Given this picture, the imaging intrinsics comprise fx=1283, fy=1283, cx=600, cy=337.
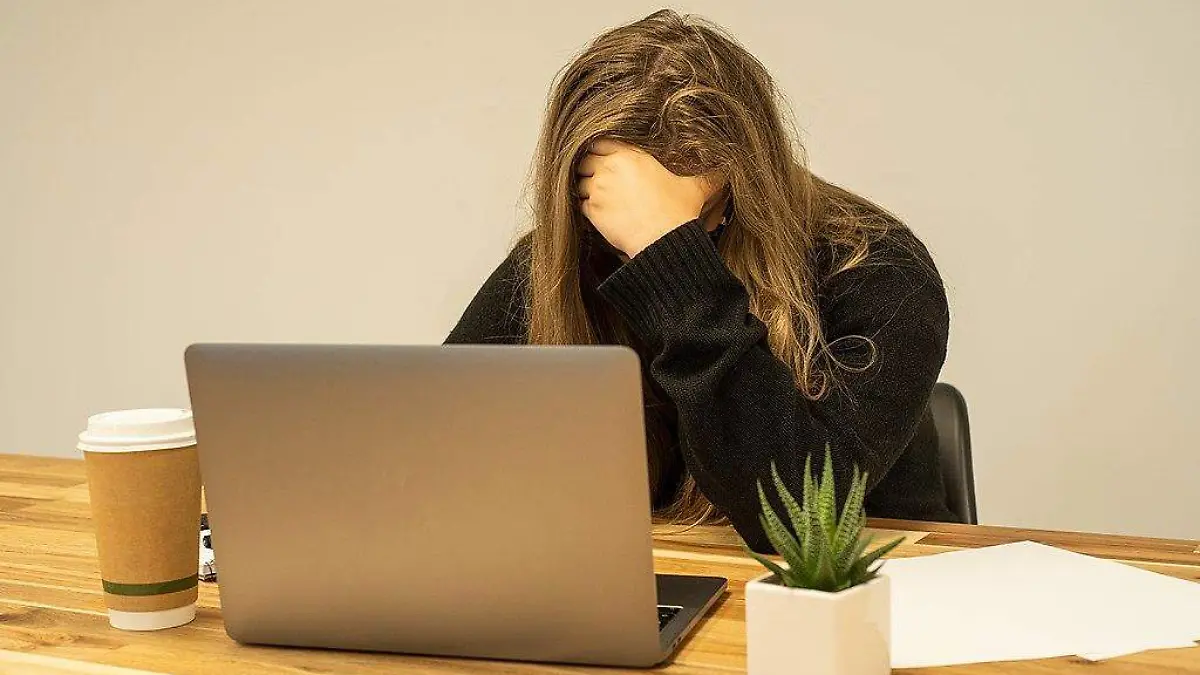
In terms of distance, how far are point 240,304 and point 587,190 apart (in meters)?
1.91

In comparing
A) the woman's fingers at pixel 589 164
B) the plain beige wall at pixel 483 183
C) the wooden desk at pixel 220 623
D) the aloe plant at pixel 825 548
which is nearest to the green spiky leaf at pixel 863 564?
the aloe plant at pixel 825 548

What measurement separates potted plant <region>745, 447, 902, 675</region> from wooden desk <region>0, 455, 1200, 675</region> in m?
0.07

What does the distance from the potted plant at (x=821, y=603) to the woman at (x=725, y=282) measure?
1.26ft

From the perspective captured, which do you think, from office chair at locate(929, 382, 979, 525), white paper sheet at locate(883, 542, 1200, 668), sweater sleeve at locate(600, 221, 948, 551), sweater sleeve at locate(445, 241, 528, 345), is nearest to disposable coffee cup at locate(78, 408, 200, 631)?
sweater sleeve at locate(600, 221, 948, 551)

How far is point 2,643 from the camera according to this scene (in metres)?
0.99

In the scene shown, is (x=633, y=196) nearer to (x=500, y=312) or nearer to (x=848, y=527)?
(x=500, y=312)

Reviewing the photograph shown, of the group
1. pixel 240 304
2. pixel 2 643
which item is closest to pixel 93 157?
pixel 240 304

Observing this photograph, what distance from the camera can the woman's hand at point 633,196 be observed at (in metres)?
1.33

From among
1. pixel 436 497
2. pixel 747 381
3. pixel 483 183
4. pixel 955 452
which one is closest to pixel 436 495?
pixel 436 497

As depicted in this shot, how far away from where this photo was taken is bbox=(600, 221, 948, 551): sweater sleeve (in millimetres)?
1214

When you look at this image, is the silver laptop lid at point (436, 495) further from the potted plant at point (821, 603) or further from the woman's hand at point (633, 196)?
the woman's hand at point (633, 196)

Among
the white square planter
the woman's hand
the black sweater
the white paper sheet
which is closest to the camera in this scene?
the white square planter

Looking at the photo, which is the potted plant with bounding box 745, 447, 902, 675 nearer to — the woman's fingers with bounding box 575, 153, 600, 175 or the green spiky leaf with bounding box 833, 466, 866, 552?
the green spiky leaf with bounding box 833, 466, 866, 552

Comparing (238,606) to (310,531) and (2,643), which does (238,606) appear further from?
(2,643)
